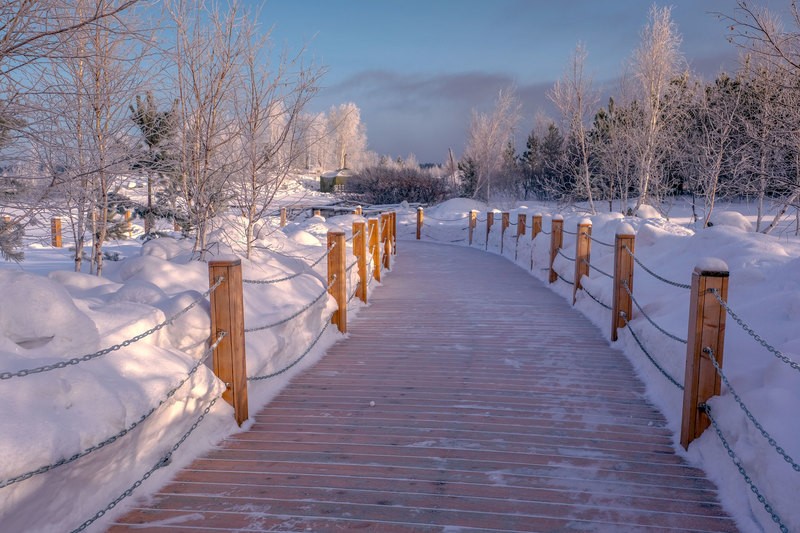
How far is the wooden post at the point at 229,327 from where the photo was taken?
13.0 ft

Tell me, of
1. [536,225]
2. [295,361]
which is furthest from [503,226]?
[295,361]

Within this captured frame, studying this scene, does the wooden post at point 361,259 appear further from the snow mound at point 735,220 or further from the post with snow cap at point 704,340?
the snow mound at point 735,220

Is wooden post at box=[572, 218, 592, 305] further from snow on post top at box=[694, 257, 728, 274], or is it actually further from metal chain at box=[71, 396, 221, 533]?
metal chain at box=[71, 396, 221, 533]

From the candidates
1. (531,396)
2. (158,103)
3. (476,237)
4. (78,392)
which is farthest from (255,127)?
(476,237)

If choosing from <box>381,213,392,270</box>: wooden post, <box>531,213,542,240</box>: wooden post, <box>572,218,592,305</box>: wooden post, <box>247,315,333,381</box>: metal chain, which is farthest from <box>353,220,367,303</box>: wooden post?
<box>531,213,542,240</box>: wooden post

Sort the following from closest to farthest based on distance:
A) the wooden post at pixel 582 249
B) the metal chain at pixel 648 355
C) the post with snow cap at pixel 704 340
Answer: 1. the post with snow cap at pixel 704 340
2. the metal chain at pixel 648 355
3. the wooden post at pixel 582 249

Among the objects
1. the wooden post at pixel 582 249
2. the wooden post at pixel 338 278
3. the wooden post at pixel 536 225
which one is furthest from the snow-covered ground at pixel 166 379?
the wooden post at pixel 536 225

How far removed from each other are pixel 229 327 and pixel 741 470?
294cm

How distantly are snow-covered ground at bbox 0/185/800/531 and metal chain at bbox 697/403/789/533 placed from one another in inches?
1.5

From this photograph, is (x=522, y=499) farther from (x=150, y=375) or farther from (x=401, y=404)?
(x=150, y=375)

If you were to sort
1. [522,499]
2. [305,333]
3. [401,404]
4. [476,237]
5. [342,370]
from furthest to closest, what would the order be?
1. [476,237]
2. [305,333]
3. [342,370]
4. [401,404]
5. [522,499]

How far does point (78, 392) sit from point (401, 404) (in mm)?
2376

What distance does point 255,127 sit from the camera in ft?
27.9

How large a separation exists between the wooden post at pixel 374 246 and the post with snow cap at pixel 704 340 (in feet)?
23.1
